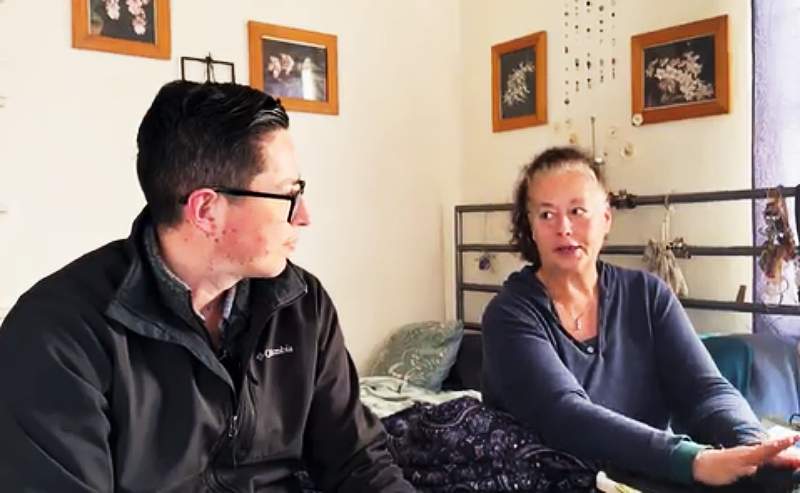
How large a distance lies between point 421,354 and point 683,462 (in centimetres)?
190

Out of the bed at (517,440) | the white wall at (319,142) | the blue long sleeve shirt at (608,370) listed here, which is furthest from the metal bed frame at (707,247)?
the white wall at (319,142)

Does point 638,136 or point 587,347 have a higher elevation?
point 638,136

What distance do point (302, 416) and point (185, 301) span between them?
0.28 m

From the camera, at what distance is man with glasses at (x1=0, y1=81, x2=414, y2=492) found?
1.08 m

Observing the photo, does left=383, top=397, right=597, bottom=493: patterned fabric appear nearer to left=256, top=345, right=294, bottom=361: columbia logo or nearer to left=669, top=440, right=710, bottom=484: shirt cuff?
left=669, top=440, right=710, bottom=484: shirt cuff

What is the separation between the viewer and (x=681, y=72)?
8.50ft

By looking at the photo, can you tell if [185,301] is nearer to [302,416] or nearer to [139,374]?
[139,374]

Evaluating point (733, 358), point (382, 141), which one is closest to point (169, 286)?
point (733, 358)

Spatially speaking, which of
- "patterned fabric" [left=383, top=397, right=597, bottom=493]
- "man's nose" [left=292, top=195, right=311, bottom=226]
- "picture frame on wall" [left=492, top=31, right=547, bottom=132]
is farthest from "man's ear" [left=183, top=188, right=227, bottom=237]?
"picture frame on wall" [left=492, top=31, right=547, bottom=132]

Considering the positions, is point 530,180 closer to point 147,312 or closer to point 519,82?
point 147,312

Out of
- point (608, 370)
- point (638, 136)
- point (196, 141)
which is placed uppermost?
point (638, 136)

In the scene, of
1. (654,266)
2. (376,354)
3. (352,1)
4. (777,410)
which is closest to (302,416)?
(777,410)

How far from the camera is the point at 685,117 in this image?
258 cm

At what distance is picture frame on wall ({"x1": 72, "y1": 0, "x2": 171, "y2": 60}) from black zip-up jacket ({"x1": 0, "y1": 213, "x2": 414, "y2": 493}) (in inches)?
63.2
